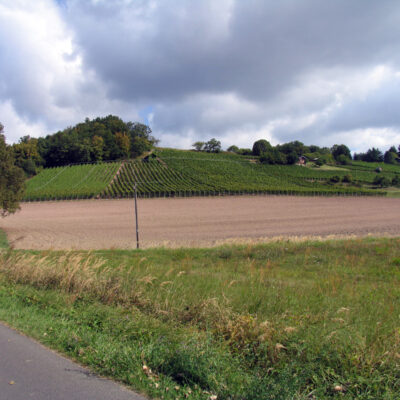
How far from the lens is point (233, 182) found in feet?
285

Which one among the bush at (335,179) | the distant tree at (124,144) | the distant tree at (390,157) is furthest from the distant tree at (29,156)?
the distant tree at (390,157)

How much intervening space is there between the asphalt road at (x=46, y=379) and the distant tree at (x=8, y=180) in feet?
106

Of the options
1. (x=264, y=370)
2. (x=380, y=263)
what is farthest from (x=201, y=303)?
(x=380, y=263)

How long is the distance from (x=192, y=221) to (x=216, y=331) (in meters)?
39.2

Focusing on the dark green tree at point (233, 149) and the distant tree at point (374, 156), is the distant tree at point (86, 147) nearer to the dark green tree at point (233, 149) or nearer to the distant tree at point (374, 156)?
the dark green tree at point (233, 149)

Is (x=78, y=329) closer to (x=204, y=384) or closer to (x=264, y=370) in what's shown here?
(x=204, y=384)

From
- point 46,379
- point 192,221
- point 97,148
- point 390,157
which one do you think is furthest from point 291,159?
point 46,379

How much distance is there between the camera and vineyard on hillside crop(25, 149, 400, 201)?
75.6m

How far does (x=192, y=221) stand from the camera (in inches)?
1766

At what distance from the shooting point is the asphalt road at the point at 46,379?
3.95m

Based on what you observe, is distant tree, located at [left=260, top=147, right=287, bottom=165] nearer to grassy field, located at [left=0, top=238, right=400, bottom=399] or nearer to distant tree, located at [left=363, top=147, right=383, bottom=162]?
distant tree, located at [left=363, top=147, right=383, bottom=162]

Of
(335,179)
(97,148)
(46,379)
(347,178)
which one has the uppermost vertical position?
(97,148)

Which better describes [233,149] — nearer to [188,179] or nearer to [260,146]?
[260,146]

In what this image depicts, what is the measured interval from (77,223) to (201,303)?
4100cm
